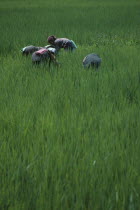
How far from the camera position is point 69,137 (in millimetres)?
1470

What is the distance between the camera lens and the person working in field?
3.56 metres

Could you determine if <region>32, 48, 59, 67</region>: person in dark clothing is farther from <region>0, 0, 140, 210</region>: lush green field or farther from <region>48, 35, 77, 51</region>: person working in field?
<region>48, 35, 77, 51</region>: person working in field

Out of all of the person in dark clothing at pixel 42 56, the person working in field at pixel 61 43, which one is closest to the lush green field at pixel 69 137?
Answer: the person in dark clothing at pixel 42 56

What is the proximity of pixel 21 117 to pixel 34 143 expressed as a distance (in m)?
0.35

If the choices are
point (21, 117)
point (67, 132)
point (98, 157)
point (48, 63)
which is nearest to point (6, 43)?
point (48, 63)

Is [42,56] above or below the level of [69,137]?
above

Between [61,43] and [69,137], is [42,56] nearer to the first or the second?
[61,43]

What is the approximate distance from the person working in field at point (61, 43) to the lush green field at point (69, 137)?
0.66 metres

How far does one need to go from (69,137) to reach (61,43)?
2.40 metres

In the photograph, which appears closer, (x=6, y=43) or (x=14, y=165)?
(x=14, y=165)

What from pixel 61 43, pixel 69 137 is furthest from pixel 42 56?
pixel 69 137

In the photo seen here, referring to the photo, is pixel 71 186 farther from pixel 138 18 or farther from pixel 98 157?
pixel 138 18

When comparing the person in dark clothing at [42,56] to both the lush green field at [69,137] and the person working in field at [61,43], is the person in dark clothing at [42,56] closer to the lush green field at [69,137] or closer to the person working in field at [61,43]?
the lush green field at [69,137]

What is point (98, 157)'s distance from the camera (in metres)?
1.26
